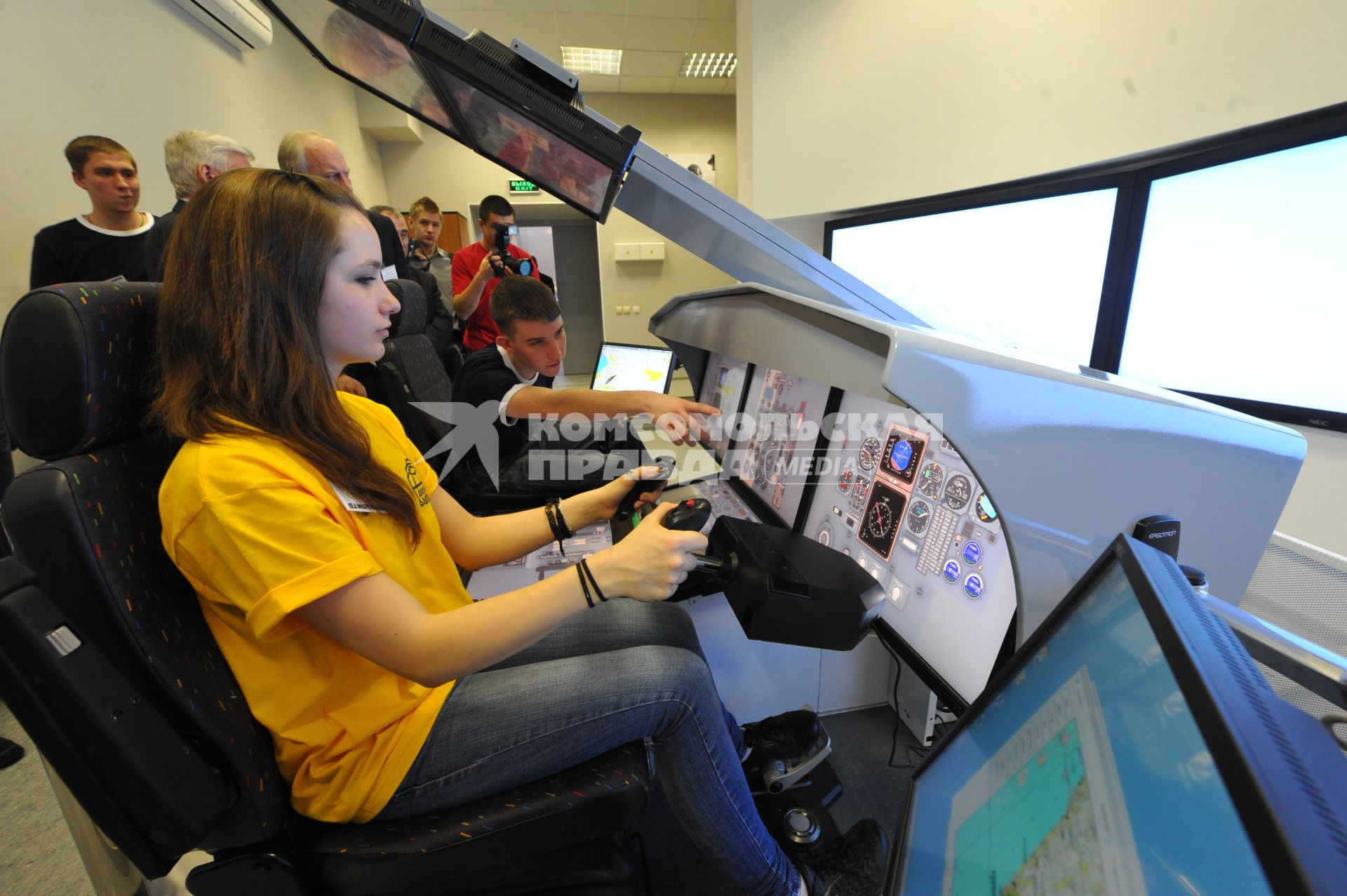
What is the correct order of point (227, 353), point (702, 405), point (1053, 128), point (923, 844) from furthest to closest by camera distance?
point (1053, 128) < point (702, 405) < point (227, 353) < point (923, 844)

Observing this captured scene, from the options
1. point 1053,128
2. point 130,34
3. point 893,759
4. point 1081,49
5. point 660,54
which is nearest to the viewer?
point 893,759

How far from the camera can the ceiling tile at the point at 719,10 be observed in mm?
3895

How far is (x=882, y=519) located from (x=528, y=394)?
121 cm

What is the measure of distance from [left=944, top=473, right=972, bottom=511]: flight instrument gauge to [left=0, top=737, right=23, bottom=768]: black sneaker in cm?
256

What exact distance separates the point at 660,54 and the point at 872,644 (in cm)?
518

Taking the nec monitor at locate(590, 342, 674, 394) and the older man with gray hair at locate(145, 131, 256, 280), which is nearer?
the older man with gray hair at locate(145, 131, 256, 280)

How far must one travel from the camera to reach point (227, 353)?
28.7 inches

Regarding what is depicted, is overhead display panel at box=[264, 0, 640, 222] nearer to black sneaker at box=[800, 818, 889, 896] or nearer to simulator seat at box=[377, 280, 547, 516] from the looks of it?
simulator seat at box=[377, 280, 547, 516]

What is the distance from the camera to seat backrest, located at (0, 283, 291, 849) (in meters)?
0.63

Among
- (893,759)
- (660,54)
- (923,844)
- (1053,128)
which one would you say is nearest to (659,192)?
(923,844)

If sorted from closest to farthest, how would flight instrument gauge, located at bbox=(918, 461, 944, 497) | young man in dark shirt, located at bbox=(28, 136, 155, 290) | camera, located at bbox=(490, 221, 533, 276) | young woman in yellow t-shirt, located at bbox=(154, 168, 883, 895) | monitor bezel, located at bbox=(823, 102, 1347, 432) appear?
1. young woman in yellow t-shirt, located at bbox=(154, 168, 883, 895)
2. flight instrument gauge, located at bbox=(918, 461, 944, 497)
3. monitor bezel, located at bbox=(823, 102, 1347, 432)
4. young man in dark shirt, located at bbox=(28, 136, 155, 290)
5. camera, located at bbox=(490, 221, 533, 276)

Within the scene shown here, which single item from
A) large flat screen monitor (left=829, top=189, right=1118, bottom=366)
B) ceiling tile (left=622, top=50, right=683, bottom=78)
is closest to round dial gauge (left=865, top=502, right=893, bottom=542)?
large flat screen monitor (left=829, top=189, right=1118, bottom=366)

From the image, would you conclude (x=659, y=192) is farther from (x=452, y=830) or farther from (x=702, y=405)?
(x=452, y=830)

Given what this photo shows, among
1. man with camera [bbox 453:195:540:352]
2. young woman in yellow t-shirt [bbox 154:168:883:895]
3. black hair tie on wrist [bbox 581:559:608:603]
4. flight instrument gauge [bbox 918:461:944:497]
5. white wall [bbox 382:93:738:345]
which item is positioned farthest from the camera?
white wall [bbox 382:93:738:345]
